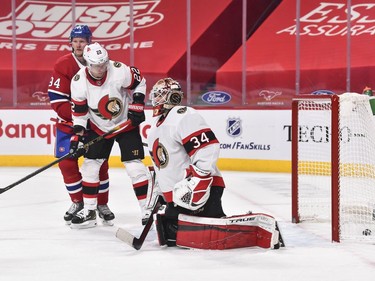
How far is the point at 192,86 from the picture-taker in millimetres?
7562

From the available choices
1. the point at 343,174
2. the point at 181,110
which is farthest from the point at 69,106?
the point at 343,174

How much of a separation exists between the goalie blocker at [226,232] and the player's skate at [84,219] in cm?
74

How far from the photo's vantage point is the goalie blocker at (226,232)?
108 inches

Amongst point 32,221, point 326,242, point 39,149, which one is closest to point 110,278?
point 326,242

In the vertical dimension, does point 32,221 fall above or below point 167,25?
below

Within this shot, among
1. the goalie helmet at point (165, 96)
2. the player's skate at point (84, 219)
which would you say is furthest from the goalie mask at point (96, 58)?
the player's skate at point (84, 219)

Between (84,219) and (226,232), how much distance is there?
0.92 metres

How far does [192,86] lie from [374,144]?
4.39m

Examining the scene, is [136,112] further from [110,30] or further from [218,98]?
[110,30]

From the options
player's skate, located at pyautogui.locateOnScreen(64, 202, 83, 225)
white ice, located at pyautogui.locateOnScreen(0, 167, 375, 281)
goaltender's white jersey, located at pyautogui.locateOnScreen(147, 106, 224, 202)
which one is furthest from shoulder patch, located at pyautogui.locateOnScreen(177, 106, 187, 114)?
player's skate, located at pyautogui.locateOnScreen(64, 202, 83, 225)

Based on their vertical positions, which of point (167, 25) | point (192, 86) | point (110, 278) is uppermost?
point (167, 25)

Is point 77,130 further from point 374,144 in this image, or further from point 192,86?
point 192,86

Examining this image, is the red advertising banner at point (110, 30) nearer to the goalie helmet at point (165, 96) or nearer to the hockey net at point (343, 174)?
the hockey net at point (343, 174)

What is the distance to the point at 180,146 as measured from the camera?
281cm
